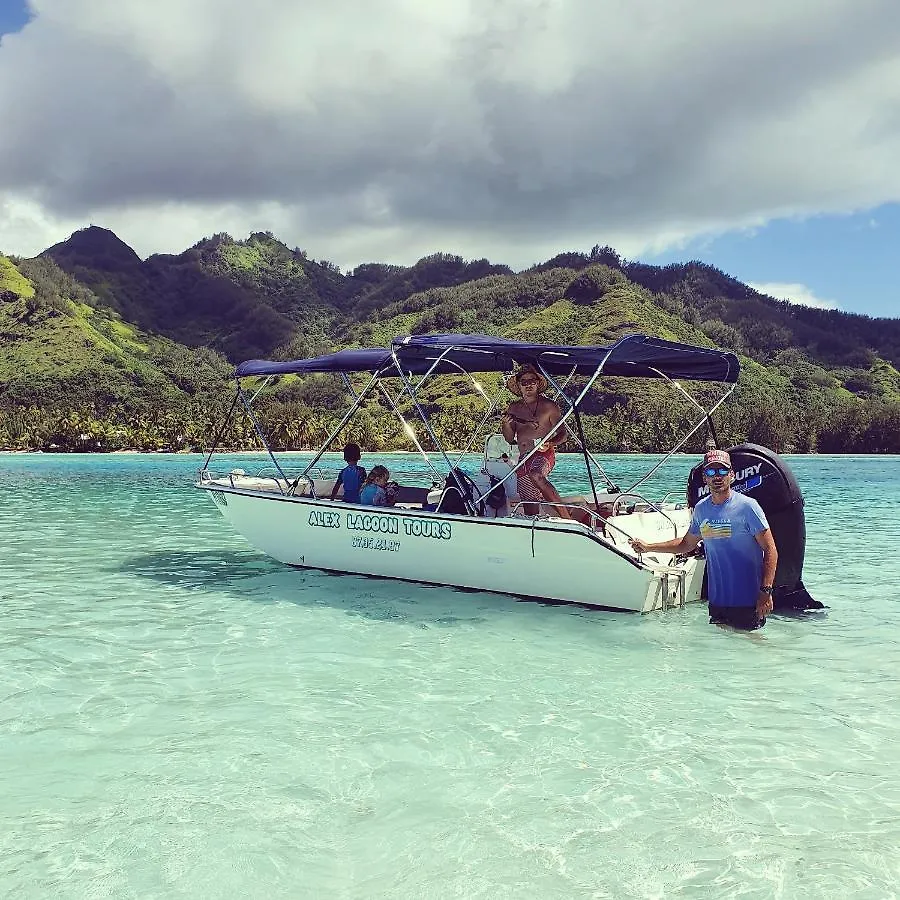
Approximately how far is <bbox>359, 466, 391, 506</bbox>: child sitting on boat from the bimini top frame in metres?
0.65

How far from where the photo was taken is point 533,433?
32.1 feet

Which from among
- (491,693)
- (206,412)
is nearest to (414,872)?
(491,693)

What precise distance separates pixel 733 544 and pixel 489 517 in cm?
287

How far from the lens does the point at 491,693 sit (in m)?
6.41

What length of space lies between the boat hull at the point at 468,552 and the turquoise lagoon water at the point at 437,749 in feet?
1.01

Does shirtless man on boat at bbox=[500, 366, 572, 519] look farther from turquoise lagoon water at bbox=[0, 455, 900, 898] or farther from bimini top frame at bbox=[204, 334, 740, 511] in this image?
turquoise lagoon water at bbox=[0, 455, 900, 898]

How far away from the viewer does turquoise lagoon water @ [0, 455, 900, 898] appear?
3.91m

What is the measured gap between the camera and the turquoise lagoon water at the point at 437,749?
12.8 ft

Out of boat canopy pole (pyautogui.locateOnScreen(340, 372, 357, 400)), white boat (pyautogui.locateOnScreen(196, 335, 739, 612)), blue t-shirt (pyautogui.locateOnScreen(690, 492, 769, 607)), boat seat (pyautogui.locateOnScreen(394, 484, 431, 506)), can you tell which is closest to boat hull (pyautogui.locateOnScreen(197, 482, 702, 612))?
white boat (pyautogui.locateOnScreen(196, 335, 739, 612))

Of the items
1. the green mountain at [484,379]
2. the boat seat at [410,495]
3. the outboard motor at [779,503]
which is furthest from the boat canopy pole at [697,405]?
the green mountain at [484,379]

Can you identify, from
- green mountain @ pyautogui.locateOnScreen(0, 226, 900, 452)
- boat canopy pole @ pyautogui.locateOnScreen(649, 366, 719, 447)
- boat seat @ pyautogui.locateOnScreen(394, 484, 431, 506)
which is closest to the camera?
boat canopy pole @ pyautogui.locateOnScreen(649, 366, 719, 447)

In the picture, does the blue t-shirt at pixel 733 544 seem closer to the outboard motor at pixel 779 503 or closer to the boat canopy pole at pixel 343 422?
the outboard motor at pixel 779 503

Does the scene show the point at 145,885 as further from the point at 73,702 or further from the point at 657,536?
the point at 657,536

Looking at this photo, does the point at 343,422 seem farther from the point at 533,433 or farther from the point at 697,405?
the point at 697,405
